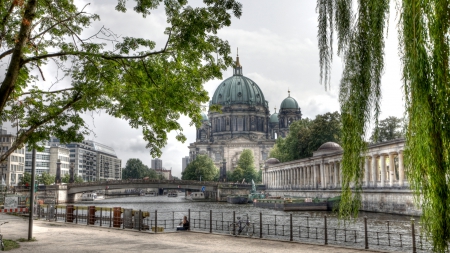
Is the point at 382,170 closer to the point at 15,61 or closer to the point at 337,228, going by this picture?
the point at 337,228

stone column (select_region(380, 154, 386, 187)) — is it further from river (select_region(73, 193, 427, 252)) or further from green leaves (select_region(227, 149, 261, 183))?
green leaves (select_region(227, 149, 261, 183))

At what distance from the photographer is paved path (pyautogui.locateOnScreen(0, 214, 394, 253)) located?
17.5 meters

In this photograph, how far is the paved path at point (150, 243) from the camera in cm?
1755

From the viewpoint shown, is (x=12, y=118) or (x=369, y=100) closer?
(x=369, y=100)

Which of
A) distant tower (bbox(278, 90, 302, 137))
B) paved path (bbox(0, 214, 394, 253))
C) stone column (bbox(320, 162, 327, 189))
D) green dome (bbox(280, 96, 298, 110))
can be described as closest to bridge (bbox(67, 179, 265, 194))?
stone column (bbox(320, 162, 327, 189))

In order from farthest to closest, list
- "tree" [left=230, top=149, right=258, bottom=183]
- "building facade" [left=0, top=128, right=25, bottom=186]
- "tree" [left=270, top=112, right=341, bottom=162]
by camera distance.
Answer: "tree" [left=230, top=149, right=258, bottom=183] → "building facade" [left=0, top=128, right=25, bottom=186] → "tree" [left=270, top=112, right=341, bottom=162]

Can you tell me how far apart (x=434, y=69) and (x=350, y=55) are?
206 cm

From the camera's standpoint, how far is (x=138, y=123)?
50.6 feet

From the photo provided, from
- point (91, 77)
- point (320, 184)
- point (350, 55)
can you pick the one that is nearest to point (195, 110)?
point (91, 77)

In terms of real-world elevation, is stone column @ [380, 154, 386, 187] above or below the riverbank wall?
above

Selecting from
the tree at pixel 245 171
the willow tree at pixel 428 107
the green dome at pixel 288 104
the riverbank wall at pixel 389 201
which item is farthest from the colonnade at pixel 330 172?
the green dome at pixel 288 104

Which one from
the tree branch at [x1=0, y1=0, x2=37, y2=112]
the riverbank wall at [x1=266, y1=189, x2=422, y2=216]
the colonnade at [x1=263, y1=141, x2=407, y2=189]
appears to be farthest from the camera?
the colonnade at [x1=263, y1=141, x2=407, y2=189]

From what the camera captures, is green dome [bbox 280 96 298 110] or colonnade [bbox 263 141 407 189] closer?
colonnade [bbox 263 141 407 189]

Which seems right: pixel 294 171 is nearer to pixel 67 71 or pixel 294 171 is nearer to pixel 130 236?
pixel 130 236
